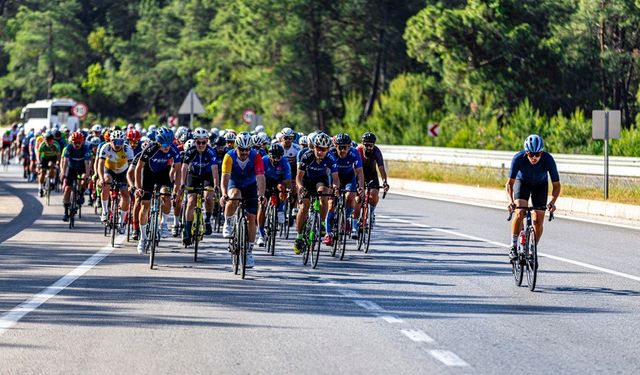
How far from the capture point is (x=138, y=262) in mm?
17688

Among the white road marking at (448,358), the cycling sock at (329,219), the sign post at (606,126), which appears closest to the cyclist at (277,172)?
the cycling sock at (329,219)

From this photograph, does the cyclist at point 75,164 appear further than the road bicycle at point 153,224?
Yes

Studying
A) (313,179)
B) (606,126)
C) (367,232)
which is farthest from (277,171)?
(606,126)

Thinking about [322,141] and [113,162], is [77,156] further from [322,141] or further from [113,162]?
[322,141]

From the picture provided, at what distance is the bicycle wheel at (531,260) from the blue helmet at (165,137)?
5.98 m

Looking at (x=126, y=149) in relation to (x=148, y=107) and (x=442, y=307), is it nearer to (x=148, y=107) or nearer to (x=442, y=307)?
(x=442, y=307)

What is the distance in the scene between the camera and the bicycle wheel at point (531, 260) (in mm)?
14609

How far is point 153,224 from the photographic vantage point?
57.3ft

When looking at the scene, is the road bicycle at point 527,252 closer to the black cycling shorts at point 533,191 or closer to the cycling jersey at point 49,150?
the black cycling shorts at point 533,191

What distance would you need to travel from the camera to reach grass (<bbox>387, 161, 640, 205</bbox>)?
103 ft

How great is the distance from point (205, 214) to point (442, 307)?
10223 mm

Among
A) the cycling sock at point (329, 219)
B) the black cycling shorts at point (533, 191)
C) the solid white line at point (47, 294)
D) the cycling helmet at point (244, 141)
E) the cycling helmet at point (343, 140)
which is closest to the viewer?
the solid white line at point (47, 294)

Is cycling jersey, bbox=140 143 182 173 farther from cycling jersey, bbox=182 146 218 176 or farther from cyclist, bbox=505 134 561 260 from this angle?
cyclist, bbox=505 134 561 260

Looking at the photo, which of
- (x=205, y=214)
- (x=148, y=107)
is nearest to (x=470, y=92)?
(x=205, y=214)
